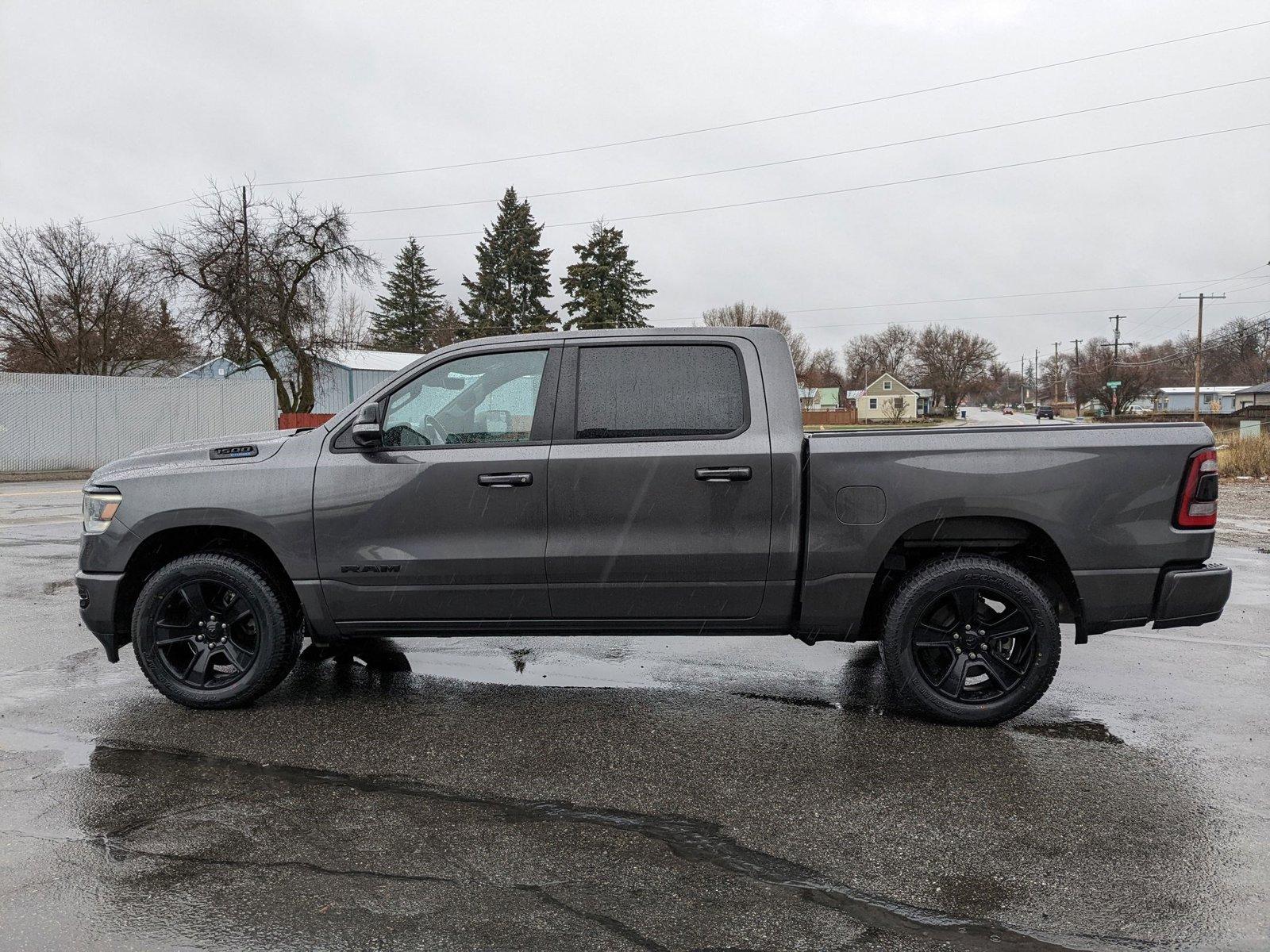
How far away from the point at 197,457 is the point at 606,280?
5800 centimetres

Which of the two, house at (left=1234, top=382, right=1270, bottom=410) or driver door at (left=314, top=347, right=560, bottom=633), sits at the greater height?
house at (left=1234, top=382, right=1270, bottom=410)

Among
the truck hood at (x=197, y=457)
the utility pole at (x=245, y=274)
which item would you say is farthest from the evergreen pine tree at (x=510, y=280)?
the truck hood at (x=197, y=457)

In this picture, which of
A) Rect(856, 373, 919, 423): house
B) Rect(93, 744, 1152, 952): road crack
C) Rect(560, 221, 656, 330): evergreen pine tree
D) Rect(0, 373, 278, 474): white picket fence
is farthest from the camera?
Rect(856, 373, 919, 423): house

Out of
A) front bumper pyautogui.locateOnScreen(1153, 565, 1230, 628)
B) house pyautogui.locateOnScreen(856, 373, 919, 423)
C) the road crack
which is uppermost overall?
house pyautogui.locateOnScreen(856, 373, 919, 423)

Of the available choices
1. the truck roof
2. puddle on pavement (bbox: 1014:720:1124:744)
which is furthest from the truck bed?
the truck roof

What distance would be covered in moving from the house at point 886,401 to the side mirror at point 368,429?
10131 centimetres

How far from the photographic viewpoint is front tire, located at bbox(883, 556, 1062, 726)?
452cm

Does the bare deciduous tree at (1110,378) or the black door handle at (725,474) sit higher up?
the bare deciduous tree at (1110,378)

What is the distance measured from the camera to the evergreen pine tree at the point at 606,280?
60.9 meters

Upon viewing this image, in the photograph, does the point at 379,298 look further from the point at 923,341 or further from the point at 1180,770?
the point at 1180,770

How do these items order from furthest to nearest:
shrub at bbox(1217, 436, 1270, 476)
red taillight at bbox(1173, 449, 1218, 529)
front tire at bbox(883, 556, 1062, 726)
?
shrub at bbox(1217, 436, 1270, 476)
front tire at bbox(883, 556, 1062, 726)
red taillight at bbox(1173, 449, 1218, 529)

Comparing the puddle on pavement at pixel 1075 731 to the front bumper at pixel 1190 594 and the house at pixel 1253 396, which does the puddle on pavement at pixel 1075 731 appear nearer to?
the front bumper at pixel 1190 594

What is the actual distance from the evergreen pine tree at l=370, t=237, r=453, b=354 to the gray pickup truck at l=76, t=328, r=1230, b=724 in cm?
7823

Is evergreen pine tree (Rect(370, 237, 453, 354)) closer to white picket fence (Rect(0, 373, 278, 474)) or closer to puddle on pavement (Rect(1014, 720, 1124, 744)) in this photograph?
white picket fence (Rect(0, 373, 278, 474))
